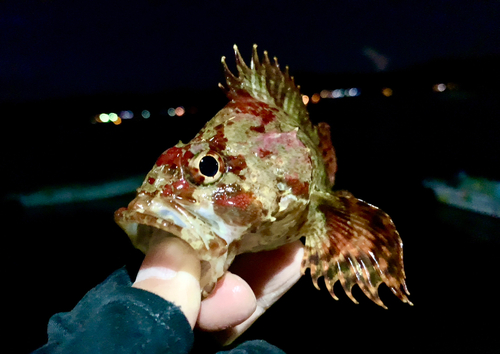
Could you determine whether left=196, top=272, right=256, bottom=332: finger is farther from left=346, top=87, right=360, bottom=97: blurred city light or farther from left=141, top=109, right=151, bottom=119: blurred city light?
left=346, top=87, right=360, bottom=97: blurred city light

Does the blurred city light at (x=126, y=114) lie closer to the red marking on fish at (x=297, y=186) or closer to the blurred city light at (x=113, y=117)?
the blurred city light at (x=113, y=117)

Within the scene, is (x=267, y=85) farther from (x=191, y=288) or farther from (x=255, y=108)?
(x=191, y=288)

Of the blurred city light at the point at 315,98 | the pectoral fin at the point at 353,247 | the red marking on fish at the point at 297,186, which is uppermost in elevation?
the blurred city light at the point at 315,98

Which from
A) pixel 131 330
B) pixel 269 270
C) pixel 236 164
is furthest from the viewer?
pixel 269 270

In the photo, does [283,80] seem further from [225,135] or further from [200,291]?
[200,291]

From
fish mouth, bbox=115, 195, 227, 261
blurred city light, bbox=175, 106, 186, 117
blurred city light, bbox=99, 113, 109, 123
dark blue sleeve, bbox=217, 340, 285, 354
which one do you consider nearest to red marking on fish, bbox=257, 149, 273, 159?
fish mouth, bbox=115, 195, 227, 261

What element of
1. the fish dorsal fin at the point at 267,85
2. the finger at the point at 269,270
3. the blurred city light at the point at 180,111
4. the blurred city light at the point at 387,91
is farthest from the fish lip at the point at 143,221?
the blurred city light at the point at 387,91

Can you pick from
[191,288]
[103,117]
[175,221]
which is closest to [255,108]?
[175,221]
